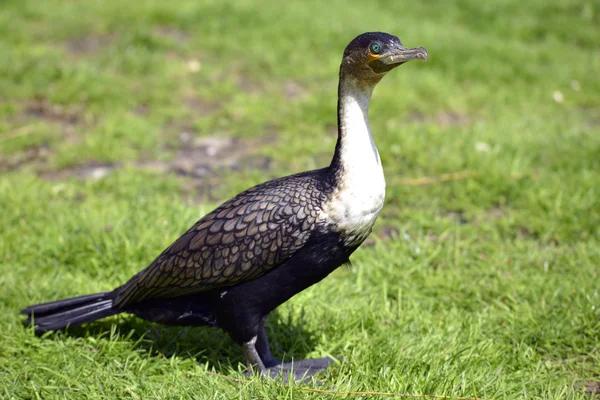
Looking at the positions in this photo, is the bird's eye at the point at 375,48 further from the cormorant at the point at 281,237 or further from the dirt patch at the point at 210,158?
the dirt patch at the point at 210,158

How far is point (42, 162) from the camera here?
5.23m

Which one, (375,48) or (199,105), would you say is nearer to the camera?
(375,48)

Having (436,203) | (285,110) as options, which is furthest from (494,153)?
(285,110)

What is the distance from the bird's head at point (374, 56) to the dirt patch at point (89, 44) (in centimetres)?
496

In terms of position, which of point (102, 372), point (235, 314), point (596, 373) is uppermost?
point (235, 314)

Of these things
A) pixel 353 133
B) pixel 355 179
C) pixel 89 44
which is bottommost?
pixel 355 179

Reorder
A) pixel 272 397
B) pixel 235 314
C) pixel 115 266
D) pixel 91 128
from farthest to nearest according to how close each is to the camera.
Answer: pixel 91 128, pixel 115 266, pixel 235 314, pixel 272 397

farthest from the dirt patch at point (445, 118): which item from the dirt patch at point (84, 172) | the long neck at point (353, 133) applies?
the long neck at point (353, 133)

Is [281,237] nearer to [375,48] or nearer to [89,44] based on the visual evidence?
[375,48]

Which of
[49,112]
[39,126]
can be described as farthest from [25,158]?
[49,112]

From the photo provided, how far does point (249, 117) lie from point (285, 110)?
35 cm

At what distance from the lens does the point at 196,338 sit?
3.25m

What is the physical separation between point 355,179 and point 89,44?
5.39m

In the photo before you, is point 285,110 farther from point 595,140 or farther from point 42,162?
point 595,140
